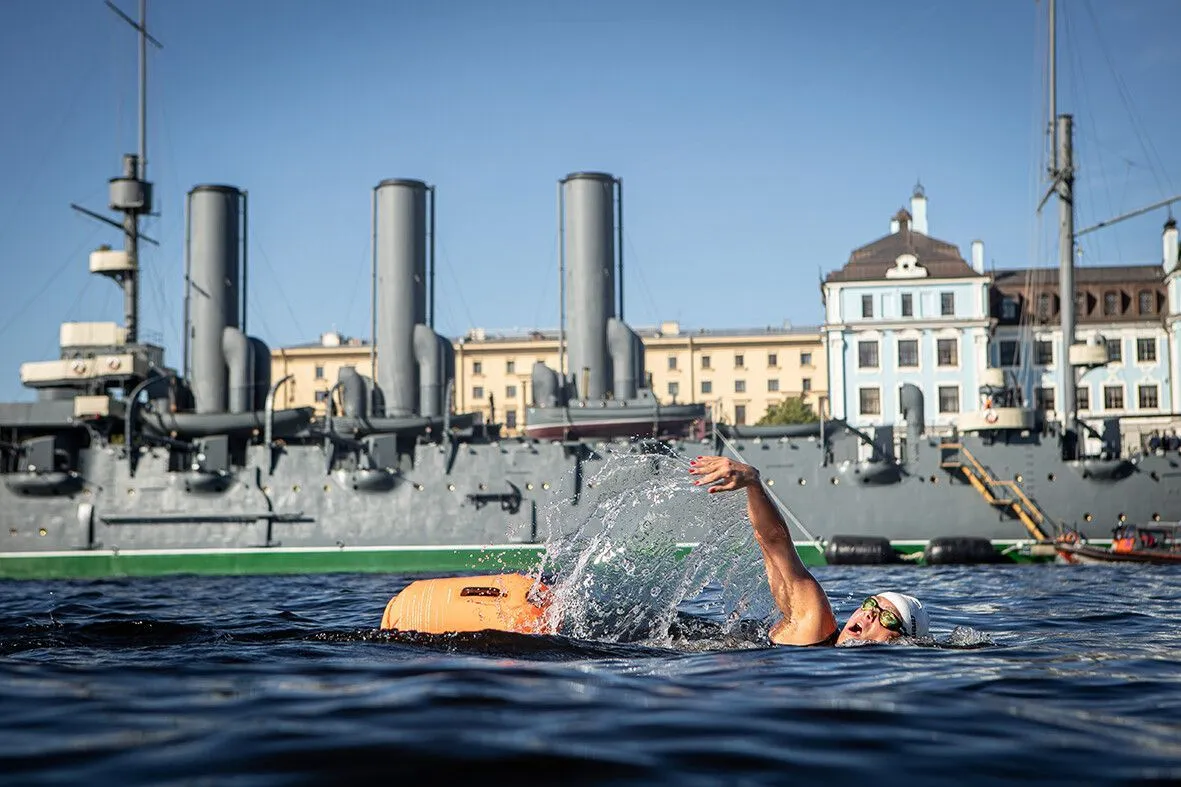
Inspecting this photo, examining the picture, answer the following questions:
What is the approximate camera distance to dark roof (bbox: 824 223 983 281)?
59.2 m

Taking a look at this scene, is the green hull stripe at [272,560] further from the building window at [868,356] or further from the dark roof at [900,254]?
the dark roof at [900,254]

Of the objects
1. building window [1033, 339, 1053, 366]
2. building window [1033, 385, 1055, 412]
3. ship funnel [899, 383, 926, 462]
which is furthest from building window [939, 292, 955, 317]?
ship funnel [899, 383, 926, 462]

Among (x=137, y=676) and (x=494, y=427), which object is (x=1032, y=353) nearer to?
(x=494, y=427)

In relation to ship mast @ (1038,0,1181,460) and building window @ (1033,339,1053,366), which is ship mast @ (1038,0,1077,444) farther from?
building window @ (1033,339,1053,366)

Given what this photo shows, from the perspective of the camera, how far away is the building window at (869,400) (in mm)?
59150

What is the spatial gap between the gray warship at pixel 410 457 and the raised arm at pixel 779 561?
21.8 metres

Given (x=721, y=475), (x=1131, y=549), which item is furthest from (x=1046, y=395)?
(x=721, y=475)

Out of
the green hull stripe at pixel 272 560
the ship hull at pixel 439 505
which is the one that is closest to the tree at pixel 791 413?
the ship hull at pixel 439 505

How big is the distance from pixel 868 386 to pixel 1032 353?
27.8 feet

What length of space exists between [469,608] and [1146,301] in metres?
61.8

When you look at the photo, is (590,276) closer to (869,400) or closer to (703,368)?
(869,400)

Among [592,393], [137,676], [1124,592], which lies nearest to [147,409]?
[592,393]

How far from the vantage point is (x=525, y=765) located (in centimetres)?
346

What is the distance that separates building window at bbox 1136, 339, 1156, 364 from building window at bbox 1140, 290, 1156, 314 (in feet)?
5.49
